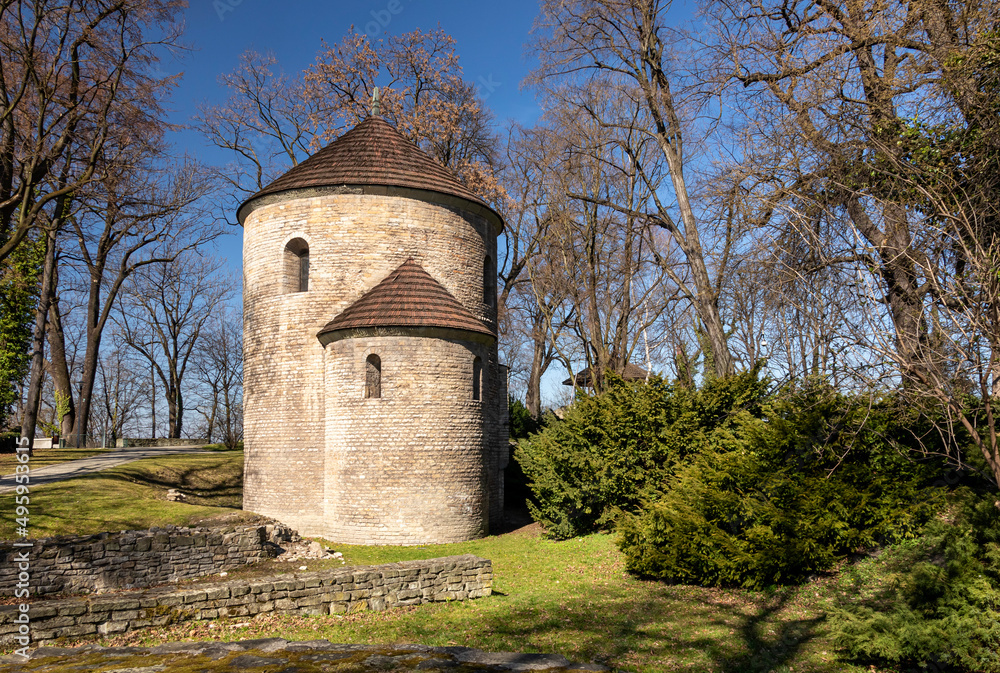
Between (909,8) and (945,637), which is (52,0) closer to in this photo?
(909,8)

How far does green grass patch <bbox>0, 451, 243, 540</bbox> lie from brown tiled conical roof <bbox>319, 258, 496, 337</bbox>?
5.54 meters

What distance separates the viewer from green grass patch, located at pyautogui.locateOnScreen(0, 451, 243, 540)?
1197 centimetres

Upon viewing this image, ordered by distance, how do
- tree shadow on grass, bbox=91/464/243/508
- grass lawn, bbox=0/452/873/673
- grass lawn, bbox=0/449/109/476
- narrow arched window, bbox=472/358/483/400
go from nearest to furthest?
grass lawn, bbox=0/452/873/673, narrow arched window, bbox=472/358/483/400, tree shadow on grass, bbox=91/464/243/508, grass lawn, bbox=0/449/109/476

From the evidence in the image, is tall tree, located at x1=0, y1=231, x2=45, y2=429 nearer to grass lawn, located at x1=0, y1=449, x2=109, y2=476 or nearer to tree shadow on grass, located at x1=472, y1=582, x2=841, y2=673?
grass lawn, located at x1=0, y1=449, x2=109, y2=476

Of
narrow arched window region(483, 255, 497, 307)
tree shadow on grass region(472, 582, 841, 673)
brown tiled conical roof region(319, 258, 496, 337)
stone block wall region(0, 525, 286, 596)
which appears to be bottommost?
tree shadow on grass region(472, 582, 841, 673)

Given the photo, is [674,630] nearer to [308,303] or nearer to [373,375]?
[373,375]

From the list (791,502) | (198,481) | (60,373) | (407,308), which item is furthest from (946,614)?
(60,373)

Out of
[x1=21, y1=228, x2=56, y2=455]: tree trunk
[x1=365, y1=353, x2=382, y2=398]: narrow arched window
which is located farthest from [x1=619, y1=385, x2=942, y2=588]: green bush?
[x1=21, y1=228, x2=56, y2=455]: tree trunk

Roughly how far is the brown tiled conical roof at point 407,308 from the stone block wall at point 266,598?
22.9 feet

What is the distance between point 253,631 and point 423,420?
8074mm

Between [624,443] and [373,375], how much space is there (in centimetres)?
639

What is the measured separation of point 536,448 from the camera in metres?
16.4

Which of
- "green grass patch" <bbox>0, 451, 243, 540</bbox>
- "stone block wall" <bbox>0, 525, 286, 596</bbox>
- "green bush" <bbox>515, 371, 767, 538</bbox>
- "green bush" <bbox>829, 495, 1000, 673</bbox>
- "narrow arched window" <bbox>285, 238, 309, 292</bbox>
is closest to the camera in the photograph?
"green bush" <bbox>829, 495, 1000, 673</bbox>

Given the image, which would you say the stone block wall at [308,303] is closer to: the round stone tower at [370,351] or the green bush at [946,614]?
the round stone tower at [370,351]
